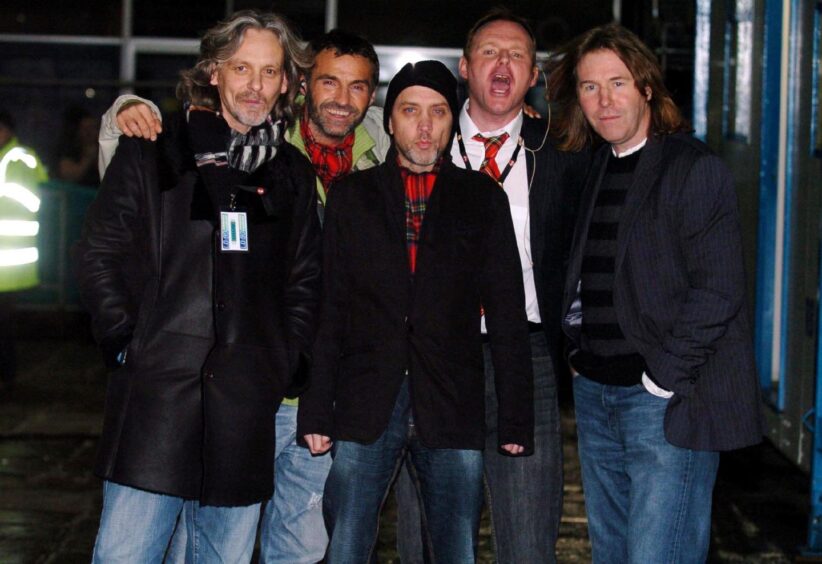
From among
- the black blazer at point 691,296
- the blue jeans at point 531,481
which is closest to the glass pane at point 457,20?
the blue jeans at point 531,481

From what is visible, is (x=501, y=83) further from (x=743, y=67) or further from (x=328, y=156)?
(x=743, y=67)

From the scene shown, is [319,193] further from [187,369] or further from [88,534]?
[88,534]

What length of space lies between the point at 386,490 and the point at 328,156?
1.21 meters

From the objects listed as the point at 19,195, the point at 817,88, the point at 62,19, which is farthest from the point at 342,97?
the point at 62,19

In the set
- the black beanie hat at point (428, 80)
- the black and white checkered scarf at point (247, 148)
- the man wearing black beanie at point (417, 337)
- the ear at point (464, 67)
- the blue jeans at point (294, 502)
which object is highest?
the ear at point (464, 67)

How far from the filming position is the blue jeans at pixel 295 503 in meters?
4.53

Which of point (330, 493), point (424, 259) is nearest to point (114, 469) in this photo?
point (330, 493)

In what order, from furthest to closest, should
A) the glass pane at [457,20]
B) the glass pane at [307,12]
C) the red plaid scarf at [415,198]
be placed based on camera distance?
the glass pane at [307,12] < the glass pane at [457,20] < the red plaid scarf at [415,198]

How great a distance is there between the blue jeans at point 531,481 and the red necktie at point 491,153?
0.59 meters

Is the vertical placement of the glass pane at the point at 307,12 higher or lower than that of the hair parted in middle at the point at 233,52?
higher

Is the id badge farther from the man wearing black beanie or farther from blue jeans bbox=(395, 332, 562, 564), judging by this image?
blue jeans bbox=(395, 332, 562, 564)

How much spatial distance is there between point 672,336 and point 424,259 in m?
0.82

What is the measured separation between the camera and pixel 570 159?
4547mm

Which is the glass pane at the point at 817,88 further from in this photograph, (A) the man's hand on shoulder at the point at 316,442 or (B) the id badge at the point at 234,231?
Result: (B) the id badge at the point at 234,231
